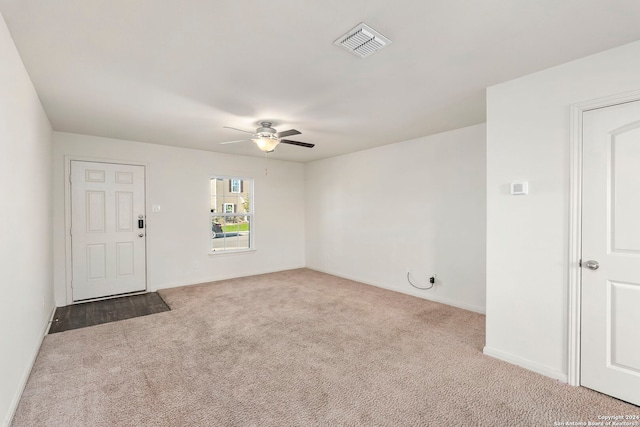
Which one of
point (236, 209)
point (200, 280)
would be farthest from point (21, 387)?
point (236, 209)

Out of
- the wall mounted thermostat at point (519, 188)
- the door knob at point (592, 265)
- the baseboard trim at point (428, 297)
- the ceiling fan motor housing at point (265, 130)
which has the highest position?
the ceiling fan motor housing at point (265, 130)

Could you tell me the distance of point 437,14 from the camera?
68.6 inches

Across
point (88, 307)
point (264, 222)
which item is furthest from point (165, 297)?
point (264, 222)

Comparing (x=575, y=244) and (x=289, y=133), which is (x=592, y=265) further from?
(x=289, y=133)

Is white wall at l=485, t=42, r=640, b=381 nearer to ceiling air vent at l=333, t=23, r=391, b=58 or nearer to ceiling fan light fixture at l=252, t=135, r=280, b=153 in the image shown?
ceiling air vent at l=333, t=23, r=391, b=58

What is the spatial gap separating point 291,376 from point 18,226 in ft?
7.51

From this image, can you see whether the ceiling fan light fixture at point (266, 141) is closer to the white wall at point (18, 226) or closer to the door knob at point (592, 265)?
the white wall at point (18, 226)

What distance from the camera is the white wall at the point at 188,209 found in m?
4.43

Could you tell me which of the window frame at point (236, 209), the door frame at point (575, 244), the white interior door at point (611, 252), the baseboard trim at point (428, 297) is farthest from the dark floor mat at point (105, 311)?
the white interior door at point (611, 252)

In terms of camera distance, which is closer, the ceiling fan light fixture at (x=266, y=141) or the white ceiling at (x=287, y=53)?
the white ceiling at (x=287, y=53)

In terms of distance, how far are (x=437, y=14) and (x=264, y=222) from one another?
5131mm

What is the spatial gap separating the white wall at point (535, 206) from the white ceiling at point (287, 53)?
0.16 m

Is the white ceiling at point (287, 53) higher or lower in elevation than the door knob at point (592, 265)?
higher

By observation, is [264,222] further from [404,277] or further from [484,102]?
[484,102]
